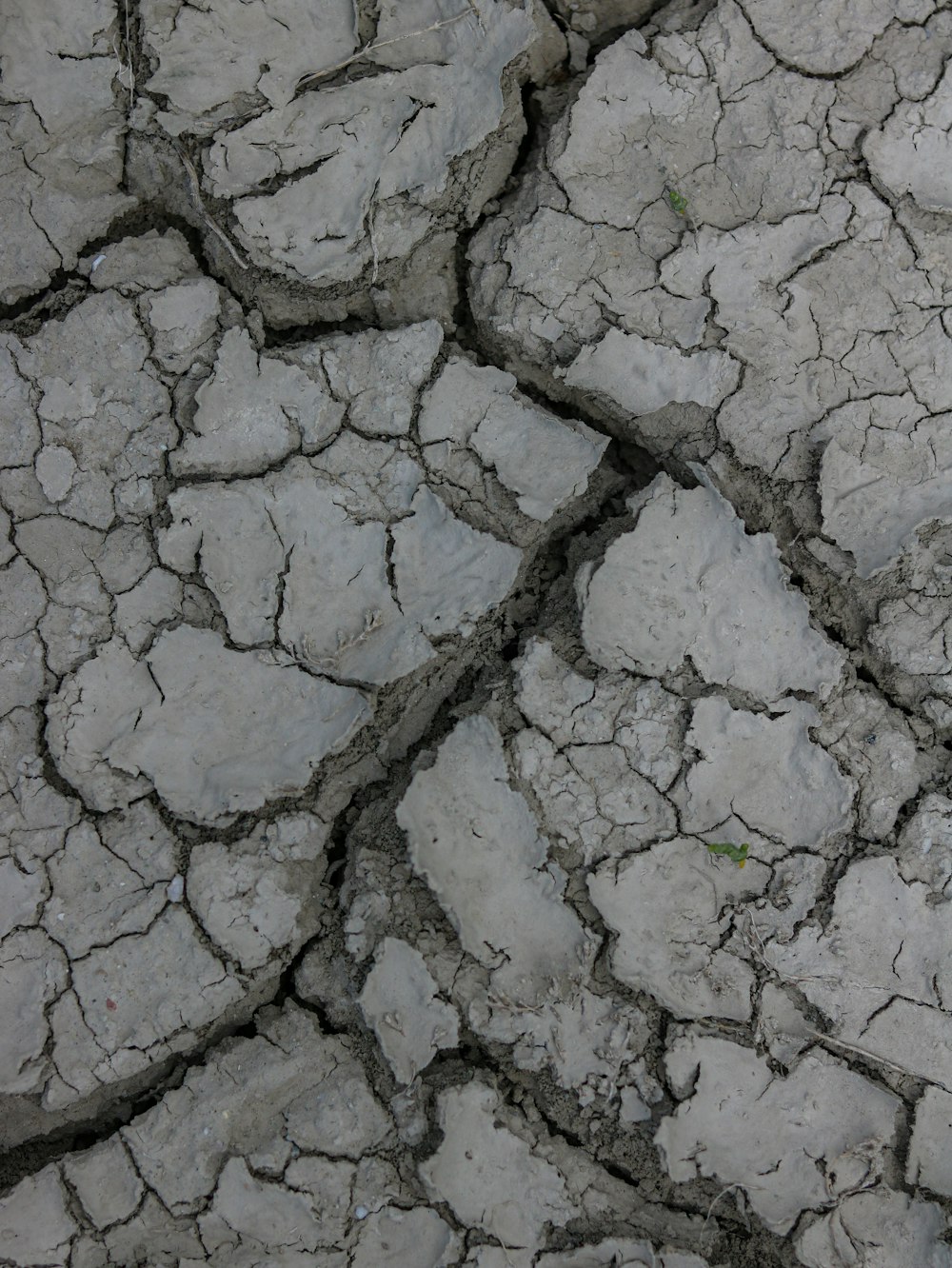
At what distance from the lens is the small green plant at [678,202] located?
230 cm

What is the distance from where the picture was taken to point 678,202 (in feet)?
7.54

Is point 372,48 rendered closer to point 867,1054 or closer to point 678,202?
point 678,202

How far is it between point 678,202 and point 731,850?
1445 millimetres

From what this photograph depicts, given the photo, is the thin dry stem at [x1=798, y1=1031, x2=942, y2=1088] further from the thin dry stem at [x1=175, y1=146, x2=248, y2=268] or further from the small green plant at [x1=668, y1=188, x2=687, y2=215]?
the thin dry stem at [x1=175, y1=146, x2=248, y2=268]

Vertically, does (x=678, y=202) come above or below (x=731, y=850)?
above

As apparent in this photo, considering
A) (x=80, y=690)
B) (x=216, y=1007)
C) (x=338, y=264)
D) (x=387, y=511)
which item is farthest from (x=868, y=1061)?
(x=338, y=264)

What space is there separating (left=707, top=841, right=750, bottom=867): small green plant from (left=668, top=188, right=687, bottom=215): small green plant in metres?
1.41

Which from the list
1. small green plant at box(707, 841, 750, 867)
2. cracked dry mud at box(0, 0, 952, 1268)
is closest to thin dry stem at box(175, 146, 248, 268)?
cracked dry mud at box(0, 0, 952, 1268)

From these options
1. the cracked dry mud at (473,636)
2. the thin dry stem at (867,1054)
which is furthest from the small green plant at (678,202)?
the thin dry stem at (867,1054)

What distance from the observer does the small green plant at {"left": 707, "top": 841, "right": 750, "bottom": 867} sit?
A: 215 cm

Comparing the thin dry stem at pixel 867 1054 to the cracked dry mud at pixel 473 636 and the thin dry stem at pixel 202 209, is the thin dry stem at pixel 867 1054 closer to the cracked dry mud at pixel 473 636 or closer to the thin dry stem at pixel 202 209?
the cracked dry mud at pixel 473 636

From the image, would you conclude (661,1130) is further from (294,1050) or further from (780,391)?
(780,391)

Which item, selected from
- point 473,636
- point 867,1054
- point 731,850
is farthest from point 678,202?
point 867,1054

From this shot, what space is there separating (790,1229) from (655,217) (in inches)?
86.6
